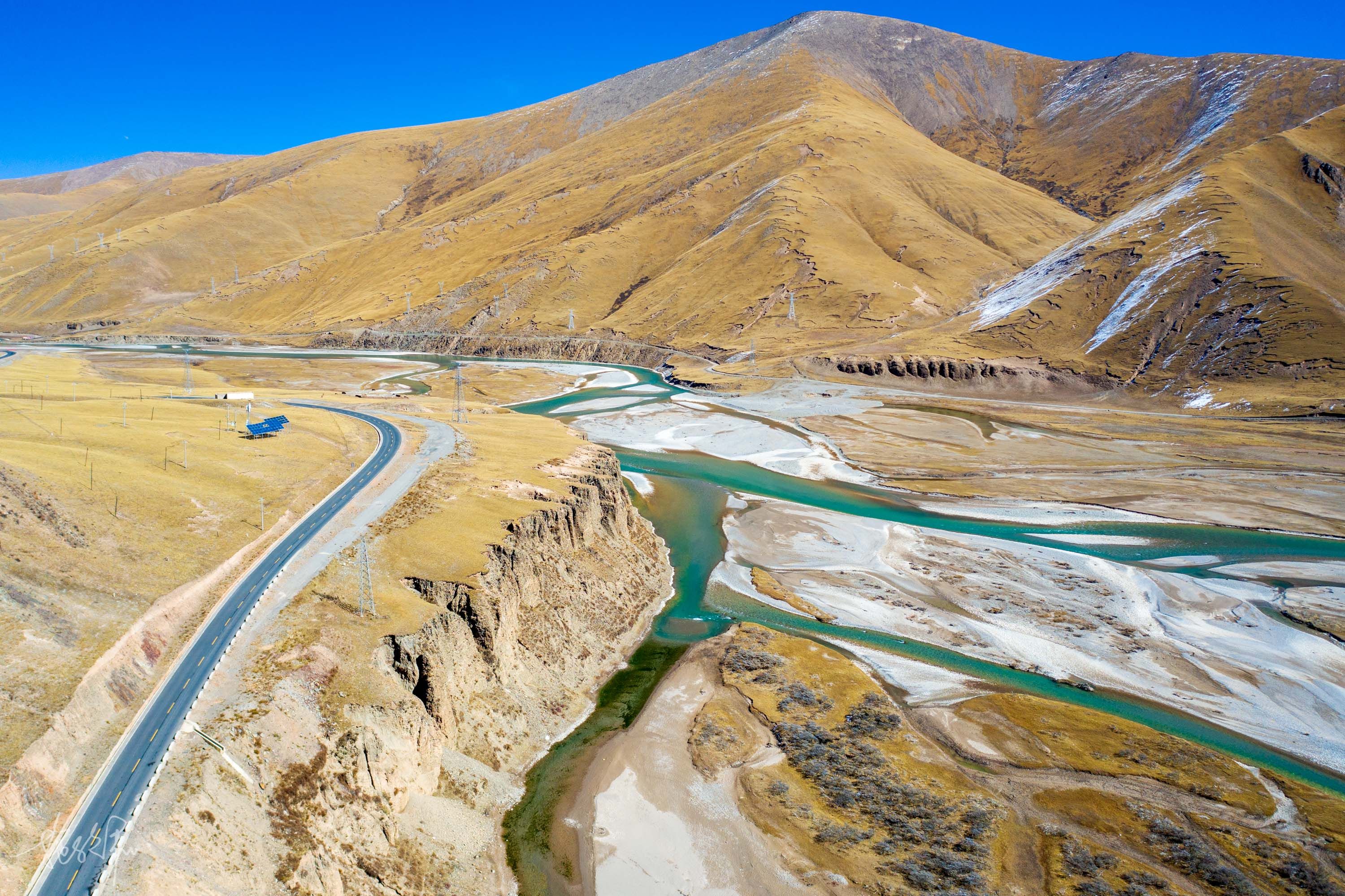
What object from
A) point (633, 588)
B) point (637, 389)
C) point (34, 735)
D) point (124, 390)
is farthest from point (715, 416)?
point (34, 735)

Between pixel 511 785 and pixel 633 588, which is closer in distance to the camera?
pixel 511 785

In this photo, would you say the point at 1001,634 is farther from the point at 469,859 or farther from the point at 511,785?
the point at 469,859

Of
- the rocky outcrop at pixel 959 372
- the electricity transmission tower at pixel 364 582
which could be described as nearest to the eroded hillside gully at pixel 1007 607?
the electricity transmission tower at pixel 364 582

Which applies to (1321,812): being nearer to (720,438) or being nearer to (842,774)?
(842,774)

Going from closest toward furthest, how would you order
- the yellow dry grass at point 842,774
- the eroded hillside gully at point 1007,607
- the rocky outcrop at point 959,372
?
the yellow dry grass at point 842,774, the eroded hillside gully at point 1007,607, the rocky outcrop at point 959,372

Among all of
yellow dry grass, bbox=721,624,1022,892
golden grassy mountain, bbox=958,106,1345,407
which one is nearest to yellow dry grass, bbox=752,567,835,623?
yellow dry grass, bbox=721,624,1022,892

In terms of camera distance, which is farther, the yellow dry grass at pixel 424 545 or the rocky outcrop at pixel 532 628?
the rocky outcrop at pixel 532 628

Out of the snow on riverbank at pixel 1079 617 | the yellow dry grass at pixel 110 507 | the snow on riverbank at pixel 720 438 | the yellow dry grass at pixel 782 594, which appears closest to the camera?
the yellow dry grass at pixel 110 507

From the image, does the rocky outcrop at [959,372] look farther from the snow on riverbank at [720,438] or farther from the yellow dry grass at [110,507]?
the yellow dry grass at [110,507]
